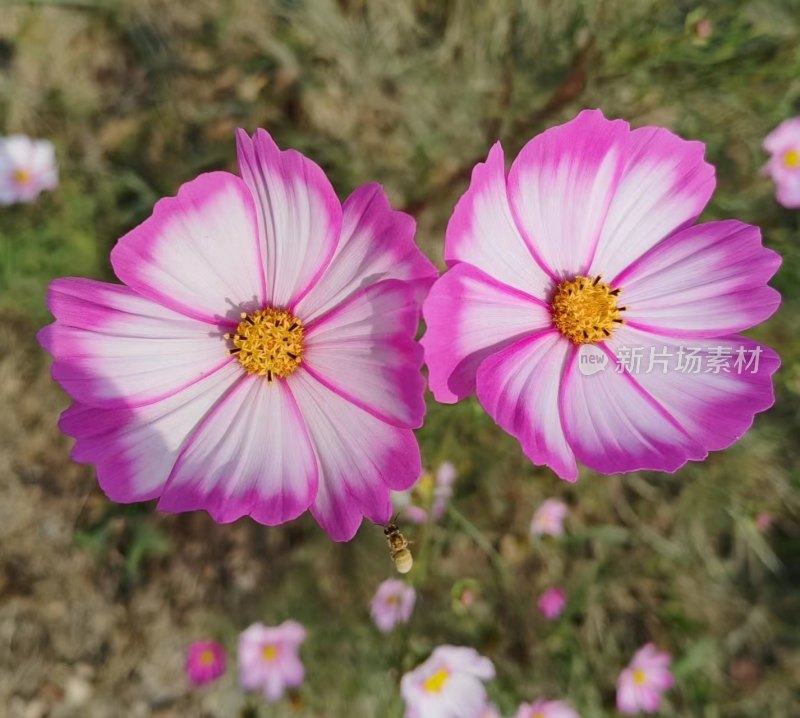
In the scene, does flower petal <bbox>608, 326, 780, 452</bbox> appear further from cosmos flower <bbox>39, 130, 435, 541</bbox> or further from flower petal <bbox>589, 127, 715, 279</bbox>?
cosmos flower <bbox>39, 130, 435, 541</bbox>

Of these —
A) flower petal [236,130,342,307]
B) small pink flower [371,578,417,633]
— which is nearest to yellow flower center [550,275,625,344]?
flower petal [236,130,342,307]

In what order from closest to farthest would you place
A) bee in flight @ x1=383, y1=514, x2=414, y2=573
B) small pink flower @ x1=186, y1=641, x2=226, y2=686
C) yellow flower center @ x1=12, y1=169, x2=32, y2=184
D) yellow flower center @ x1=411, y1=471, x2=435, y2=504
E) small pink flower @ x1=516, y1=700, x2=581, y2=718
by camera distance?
1. bee in flight @ x1=383, y1=514, x2=414, y2=573
2. yellow flower center @ x1=411, y1=471, x2=435, y2=504
3. small pink flower @ x1=516, y1=700, x2=581, y2=718
4. small pink flower @ x1=186, y1=641, x2=226, y2=686
5. yellow flower center @ x1=12, y1=169, x2=32, y2=184

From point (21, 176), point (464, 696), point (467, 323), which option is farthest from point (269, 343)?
point (21, 176)

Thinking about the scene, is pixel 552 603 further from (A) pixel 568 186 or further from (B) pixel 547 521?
(A) pixel 568 186

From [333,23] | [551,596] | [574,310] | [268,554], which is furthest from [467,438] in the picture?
[333,23]

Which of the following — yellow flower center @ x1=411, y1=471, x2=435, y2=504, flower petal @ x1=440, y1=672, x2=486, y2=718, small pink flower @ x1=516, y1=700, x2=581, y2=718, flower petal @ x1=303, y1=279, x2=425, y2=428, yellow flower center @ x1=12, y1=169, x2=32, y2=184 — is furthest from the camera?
yellow flower center @ x1=12, y1=169, x2=32, y2=184

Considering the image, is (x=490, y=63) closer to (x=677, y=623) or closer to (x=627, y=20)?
(x=627, y=20)
